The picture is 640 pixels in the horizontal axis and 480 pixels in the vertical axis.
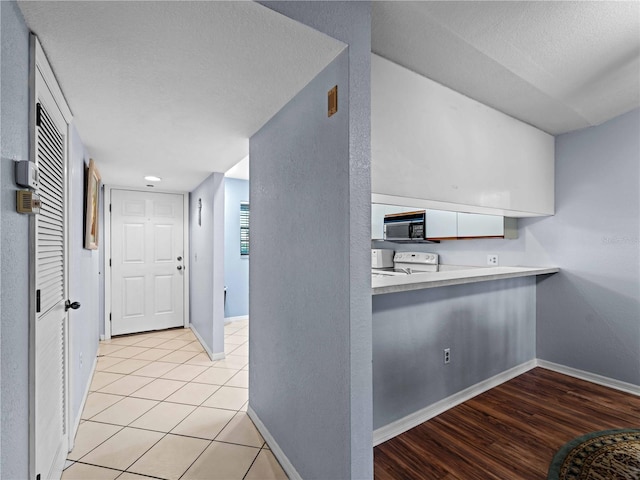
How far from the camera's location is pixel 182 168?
332 cm

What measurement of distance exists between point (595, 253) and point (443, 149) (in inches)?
77.0

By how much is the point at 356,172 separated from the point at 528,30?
1276 mm

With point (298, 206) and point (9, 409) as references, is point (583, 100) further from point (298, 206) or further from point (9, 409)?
point (9, 409)

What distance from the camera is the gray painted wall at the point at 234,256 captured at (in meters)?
5.06

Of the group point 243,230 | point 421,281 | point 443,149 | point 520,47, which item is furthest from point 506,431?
point 243,230

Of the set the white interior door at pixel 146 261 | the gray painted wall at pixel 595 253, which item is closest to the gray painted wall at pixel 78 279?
the white interior door at pixel 146 261

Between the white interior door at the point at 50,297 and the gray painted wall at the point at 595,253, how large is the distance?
12.4 feet

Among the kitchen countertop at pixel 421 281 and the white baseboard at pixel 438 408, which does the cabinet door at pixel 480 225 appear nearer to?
the kitchen countertop at pixel 421 281

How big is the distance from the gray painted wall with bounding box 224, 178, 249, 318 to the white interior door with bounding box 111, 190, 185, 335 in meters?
0.66

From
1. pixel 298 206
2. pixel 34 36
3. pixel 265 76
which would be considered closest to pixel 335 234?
pixel 298 206

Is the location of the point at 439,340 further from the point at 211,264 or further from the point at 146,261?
the point at 146,261

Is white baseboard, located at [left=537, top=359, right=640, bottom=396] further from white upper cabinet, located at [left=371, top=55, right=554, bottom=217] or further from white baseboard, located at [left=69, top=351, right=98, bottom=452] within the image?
white baseboard, located at [left=69, top=351, right=98, bottom=452]

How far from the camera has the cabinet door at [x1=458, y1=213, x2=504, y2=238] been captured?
3.16m

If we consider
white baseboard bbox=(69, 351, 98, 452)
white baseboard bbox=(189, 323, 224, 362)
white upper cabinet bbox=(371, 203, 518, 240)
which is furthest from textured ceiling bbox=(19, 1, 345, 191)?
white baseboard bbox=(189, 323, 224, 362)
